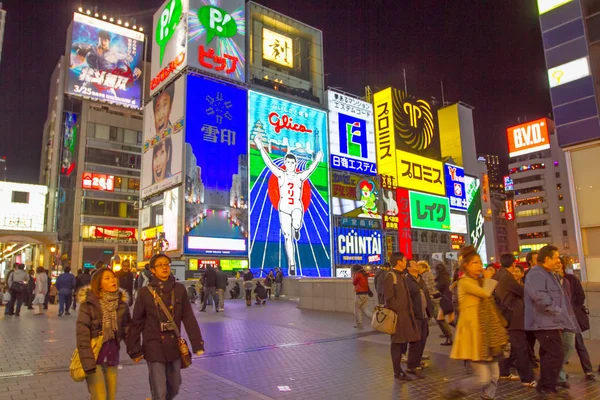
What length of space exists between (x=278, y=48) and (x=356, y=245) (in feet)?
71.4

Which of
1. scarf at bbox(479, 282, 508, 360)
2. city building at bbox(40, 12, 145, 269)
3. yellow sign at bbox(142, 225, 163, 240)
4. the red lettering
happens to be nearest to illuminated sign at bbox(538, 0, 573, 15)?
scarf at bbox(479, 282, 508, 360)

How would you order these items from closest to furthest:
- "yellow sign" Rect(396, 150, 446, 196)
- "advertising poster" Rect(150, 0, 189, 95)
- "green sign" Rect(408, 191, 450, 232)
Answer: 1. "advertising poster" Rect(150, 0, 189, 95)
2. "yellow sign" Rect(396, 150, 446, 196)
3. "green sign" Rect(408, 191, 450, 232)

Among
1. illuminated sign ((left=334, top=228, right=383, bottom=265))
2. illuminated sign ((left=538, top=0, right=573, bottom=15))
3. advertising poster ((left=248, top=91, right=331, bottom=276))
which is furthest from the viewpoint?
illuminated sign ((left=334, top=228, right=383, bottom=265))

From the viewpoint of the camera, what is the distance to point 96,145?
58938 millimetres

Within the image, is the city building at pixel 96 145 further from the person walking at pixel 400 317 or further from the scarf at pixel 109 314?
the scarf at pixel 109 314

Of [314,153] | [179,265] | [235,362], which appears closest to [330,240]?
[314,153]

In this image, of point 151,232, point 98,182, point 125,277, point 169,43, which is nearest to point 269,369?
point 125,277

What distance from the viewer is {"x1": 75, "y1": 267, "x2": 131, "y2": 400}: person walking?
14.1 ft

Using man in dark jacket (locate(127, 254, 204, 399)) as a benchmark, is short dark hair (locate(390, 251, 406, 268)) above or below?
above

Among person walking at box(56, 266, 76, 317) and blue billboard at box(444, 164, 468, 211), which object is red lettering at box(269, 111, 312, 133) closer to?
blue billboard at box(444, 164, 468, 211)

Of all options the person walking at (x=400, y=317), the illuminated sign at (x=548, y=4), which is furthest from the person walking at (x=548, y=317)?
the illuminated sign at (x=548, y=4)

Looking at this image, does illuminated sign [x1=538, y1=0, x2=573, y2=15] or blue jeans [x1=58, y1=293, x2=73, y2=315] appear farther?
illuminated sign [x1=538, y1=0, x2=573, y2=15]

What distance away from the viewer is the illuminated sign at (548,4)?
17.9 meters

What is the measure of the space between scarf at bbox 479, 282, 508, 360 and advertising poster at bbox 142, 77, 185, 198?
3347cm
